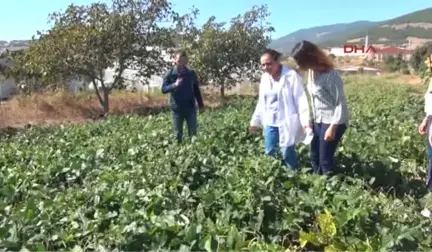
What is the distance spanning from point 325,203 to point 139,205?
1.34 meters

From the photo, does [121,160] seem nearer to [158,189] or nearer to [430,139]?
[158,189]

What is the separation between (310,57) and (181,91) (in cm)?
332

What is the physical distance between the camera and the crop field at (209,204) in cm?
343

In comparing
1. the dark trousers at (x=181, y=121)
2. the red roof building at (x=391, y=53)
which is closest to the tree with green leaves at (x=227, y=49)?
the dark trousers at (x=181, y=121)

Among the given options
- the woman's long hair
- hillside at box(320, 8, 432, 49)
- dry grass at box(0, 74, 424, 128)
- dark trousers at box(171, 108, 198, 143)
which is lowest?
hillside at box(320, 8, 432, 49)

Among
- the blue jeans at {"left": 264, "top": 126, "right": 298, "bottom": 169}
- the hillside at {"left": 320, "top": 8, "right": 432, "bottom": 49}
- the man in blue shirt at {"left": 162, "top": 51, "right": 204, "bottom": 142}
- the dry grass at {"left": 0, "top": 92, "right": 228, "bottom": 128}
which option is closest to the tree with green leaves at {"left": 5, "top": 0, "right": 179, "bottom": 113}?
the dry grass at {"left": 0, "top": 92, "right": 228, "bottom": 128}

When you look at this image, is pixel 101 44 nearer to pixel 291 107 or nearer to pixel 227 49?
pixel 227 49

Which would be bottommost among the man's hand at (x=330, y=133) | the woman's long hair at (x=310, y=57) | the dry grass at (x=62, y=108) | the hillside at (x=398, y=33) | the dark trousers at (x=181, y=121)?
the hillside at (x=398, y=33)

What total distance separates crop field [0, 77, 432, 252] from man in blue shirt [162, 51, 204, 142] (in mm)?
1709

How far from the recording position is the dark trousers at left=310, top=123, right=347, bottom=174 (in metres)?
5.43

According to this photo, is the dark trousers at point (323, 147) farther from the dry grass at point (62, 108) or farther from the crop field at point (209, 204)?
the dry grass at point (62, 108)

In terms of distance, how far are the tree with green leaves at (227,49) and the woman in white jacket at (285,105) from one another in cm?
1856

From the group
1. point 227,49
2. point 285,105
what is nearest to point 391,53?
point 227,49

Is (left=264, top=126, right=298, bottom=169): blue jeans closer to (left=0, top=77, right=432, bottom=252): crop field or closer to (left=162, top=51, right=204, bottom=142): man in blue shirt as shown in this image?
(left=0, top=77, right=432, bottom=252): crop field
